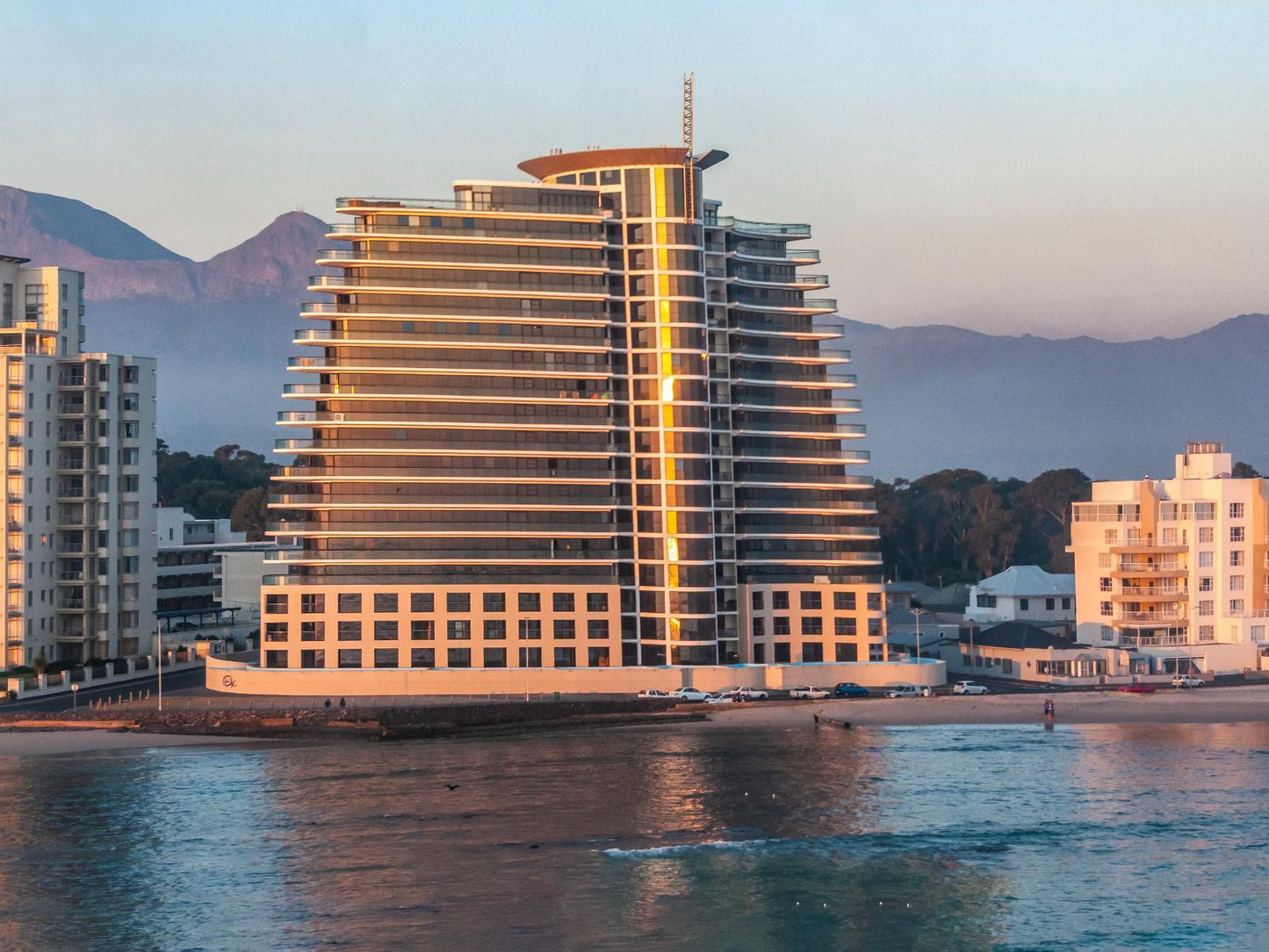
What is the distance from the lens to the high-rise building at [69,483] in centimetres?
14312

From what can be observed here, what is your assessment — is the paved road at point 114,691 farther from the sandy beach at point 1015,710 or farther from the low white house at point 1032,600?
the low white house at point 1032,600

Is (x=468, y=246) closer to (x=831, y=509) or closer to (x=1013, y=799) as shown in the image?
(x=831, y=509)

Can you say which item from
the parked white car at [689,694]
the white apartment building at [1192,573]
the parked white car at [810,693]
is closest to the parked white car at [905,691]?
the parked white car at [810,693]

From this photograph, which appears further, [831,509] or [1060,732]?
[831,509]

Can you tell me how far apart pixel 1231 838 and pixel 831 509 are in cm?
5657

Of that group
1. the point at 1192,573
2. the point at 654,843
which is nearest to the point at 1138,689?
the point at 1192,573

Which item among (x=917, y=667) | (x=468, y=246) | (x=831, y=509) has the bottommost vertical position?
(x=917, y=667)

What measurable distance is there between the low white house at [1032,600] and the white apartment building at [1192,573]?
2178 centimetres

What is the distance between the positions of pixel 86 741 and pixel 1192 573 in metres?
88.6

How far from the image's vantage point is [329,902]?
3029 inches

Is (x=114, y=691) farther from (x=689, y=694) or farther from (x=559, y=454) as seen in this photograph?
(x=689, y=694)

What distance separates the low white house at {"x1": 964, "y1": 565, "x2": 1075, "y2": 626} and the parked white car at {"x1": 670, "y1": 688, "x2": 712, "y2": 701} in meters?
44.3

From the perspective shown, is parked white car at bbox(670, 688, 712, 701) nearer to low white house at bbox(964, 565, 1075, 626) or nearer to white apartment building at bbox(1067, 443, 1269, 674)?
white apartment building at bbox(1067, 443, 1269, 674)

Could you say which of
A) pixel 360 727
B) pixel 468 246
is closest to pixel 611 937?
pixel 360 727
